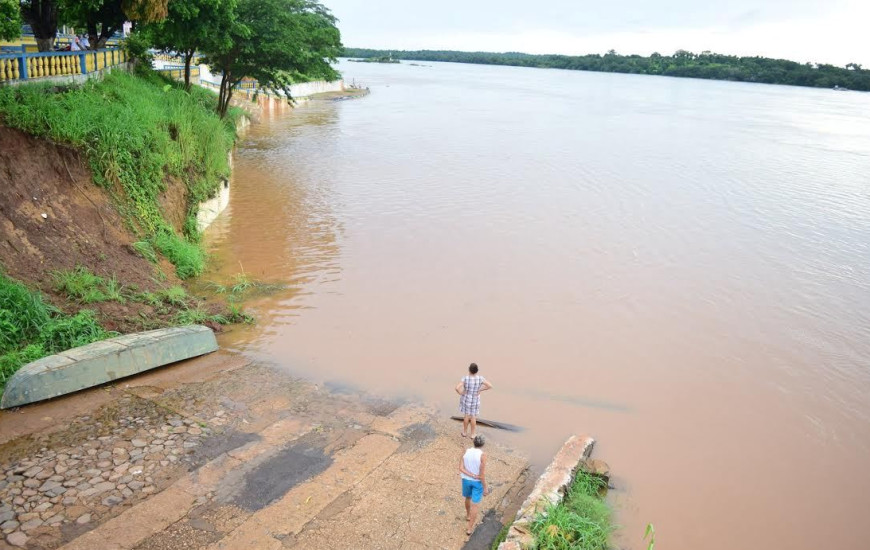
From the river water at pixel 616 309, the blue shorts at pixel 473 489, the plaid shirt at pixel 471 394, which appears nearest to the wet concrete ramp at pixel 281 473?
the blue shorts at pixel 473 489

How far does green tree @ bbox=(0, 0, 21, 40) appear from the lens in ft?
38.1

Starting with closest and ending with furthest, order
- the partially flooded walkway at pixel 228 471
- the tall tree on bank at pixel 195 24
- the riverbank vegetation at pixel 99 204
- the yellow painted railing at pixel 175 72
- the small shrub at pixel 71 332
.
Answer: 1. the partially flooded walkway at pixel 228 471
2. the small shrub at pixel 71 332
3. the riverbank vegetation at pixel 99 204
4. the tall tree on bank at pixel 195 24
5. the yellow painted railing at pixel 175 72

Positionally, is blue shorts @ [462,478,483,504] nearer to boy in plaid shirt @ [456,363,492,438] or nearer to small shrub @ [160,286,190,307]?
boy in plaid shirt @ [456,363,492,438]

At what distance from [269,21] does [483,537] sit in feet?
71.7

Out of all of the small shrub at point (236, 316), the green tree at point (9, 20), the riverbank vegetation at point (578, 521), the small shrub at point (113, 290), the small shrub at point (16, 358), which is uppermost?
the green tree at point (9, 20)

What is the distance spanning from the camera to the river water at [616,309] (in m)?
8.66

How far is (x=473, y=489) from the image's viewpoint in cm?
643

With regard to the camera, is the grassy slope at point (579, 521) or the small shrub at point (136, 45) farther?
the small shrub at point (136, 45)

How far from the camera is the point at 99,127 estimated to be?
12.8 meters

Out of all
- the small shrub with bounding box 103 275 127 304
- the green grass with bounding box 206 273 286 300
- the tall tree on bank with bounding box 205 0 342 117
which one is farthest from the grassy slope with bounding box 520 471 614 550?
the tall tree on bank with bounding box 205 0 342 117

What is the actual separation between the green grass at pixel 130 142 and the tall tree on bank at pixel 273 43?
21.7 ft

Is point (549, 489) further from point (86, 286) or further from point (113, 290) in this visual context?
point (86, 286)

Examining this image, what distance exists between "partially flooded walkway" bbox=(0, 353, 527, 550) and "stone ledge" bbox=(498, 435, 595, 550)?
43 centimetres

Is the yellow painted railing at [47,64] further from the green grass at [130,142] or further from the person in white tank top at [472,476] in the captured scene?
the person in white tank top at [472,476]
